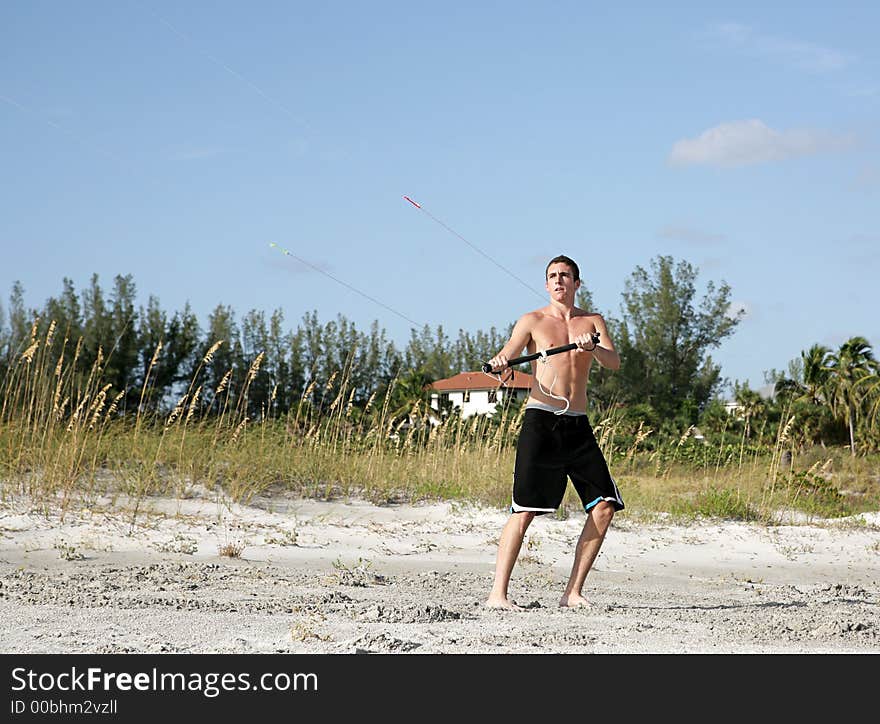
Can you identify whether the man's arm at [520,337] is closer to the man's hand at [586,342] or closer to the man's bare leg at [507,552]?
the man's hand at [586,342]

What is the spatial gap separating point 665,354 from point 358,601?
49492 mm

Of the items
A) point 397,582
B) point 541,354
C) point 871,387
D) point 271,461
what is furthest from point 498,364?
point 871,387

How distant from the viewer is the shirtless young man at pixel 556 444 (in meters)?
5.43

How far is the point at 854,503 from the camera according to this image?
45.6ft

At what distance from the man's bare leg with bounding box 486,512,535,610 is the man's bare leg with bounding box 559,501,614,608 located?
1.17ft

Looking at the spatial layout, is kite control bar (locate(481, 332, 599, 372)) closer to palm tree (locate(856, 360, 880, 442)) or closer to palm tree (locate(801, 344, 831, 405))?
palm tree (locate(856, 360, 880, 442))

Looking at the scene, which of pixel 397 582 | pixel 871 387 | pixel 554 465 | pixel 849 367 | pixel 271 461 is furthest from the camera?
pixel 849 367

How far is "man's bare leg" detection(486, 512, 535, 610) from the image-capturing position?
541 cm

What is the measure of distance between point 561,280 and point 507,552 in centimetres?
155

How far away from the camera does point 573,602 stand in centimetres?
565

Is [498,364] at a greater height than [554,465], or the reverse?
[498,364]

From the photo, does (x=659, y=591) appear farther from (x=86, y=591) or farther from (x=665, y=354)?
(x=665, y=354)

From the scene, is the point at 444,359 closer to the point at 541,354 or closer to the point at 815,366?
the point at 815,366

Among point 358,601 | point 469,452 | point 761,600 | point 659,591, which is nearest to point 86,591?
point 358,601
